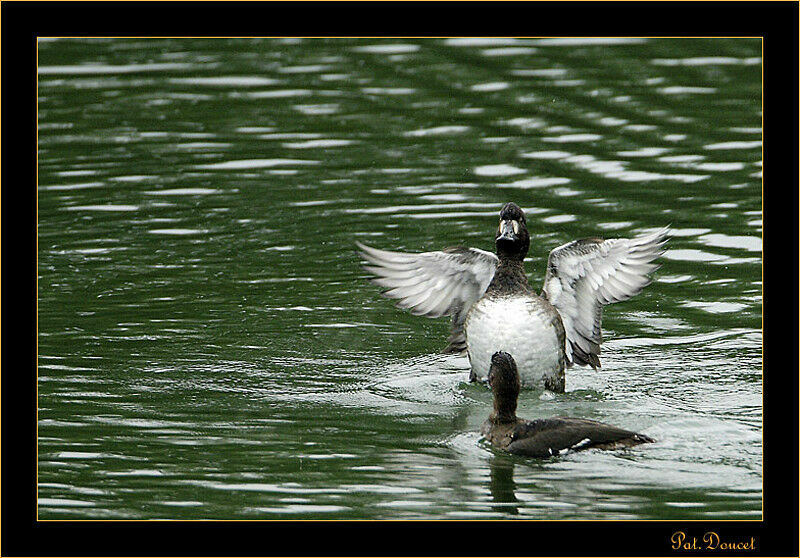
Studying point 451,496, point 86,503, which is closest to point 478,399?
point 451,496

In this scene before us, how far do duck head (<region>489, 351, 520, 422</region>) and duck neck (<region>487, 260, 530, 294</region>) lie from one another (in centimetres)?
106

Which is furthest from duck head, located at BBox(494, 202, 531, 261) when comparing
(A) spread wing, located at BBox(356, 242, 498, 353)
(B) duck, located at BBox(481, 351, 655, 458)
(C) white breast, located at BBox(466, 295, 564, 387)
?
(B) duck, located at BBox(481, 351, 655, 458)

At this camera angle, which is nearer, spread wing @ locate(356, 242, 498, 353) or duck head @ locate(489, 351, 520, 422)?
duck head @ locate(489, 351, 520, 422)

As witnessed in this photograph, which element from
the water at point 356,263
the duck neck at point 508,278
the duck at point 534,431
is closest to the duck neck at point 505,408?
the duck at point 534,431

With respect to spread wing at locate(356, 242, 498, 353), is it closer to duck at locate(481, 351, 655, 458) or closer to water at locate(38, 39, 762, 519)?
water at locate(38, 39, 762, 519)

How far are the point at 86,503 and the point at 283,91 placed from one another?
37.0ft

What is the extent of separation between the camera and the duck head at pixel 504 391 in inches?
412

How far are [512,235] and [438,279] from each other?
0.91 meters

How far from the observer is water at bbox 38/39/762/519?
32.0ft

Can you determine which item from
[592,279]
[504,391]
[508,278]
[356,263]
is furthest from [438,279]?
[356,263]

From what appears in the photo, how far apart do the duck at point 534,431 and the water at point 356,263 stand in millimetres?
114

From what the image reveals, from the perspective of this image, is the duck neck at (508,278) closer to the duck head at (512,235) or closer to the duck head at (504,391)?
the duck head at (512,235)

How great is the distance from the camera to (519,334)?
1130 centimetres

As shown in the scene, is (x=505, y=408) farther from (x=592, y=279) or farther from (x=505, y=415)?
(x=592, y=279)
